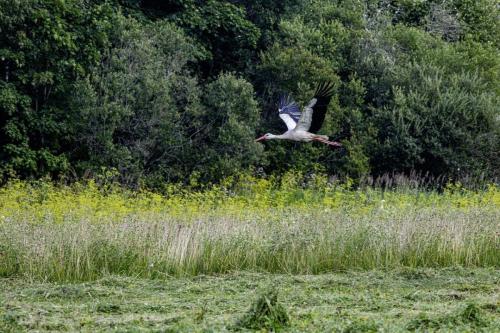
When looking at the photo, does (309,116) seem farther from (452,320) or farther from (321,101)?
(452,320)

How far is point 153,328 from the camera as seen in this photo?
784cm

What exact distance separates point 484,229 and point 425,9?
19.8 m

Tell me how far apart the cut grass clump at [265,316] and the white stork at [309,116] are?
8819 mm

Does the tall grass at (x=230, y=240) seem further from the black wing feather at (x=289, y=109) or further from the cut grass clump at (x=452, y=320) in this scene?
the cut grass clump at (x=452, y=320)

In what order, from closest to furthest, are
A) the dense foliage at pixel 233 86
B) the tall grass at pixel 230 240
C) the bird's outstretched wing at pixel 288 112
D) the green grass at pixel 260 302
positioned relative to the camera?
the green grass at pixel 260 302 → the tall grass at pixel 230 240 → the bird's outstretched wing at pixel 288 112 → the dense foliage at pixel 233 86

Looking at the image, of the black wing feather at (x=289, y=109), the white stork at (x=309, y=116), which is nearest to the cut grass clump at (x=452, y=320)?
the white stork at (x=309, y=116)

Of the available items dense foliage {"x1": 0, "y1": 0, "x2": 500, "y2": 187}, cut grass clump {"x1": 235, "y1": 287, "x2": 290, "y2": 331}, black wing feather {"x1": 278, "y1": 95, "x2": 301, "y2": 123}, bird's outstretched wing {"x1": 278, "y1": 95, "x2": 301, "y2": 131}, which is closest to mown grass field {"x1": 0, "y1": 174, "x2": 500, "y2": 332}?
cut grass clump {"x1": 235, "y1": 287, "x2": 290, "y2": 331}

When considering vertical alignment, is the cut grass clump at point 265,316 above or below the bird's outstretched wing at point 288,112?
below

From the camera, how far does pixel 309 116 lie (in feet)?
56.1

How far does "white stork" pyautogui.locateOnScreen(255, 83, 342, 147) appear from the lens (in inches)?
652

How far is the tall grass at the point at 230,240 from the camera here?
11.7 meters

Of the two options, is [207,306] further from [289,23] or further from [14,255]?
[289,23]

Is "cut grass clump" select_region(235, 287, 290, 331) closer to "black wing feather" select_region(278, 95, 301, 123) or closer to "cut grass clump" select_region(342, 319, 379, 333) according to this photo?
"cut grass clump" select_region(342, 319, 379, 333)

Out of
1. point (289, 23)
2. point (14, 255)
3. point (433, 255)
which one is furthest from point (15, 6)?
point (433, 255)
